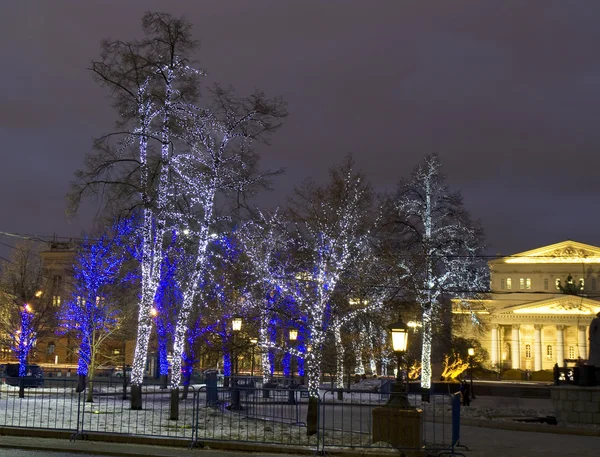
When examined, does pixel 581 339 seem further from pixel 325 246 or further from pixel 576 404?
pixel 325 246

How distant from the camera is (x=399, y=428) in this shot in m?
15.5

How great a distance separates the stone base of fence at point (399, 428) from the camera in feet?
50.3

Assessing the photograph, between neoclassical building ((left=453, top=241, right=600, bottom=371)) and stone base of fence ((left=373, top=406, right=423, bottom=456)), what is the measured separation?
245ft

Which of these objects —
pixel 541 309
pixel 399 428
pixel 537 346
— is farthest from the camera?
pixel 537 346

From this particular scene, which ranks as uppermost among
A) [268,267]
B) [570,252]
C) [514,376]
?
[570,252]

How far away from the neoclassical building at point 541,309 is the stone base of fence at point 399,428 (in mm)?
74756

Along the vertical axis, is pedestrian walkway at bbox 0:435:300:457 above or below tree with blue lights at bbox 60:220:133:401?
below

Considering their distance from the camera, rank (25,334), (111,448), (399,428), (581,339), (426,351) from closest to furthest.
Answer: (399,428)
(111,448)
(426,351)
(25,334)
(581,339)

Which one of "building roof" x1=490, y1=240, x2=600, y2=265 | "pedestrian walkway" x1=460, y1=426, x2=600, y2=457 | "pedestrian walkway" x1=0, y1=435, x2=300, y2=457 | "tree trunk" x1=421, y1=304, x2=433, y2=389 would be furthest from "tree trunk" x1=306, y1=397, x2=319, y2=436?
"building roof" x1=490, y1=240, x2=600, y2=265

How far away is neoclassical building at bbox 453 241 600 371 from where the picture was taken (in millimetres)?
88812

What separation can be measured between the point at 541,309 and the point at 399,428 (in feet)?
264

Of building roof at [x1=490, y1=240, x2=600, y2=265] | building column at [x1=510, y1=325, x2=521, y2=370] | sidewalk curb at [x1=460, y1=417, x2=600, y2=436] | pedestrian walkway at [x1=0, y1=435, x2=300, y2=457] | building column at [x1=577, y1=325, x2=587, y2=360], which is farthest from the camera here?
building column at [x1=510, y1=325, x2=521, y2=370]

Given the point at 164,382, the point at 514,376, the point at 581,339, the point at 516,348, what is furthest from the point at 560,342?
the point at 164,382

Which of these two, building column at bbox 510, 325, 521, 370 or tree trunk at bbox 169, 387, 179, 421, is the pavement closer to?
tree trunk at bbox 169, 387, 179, 421
